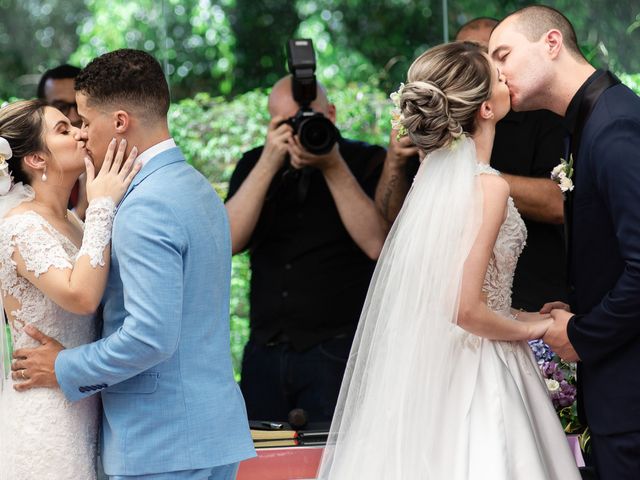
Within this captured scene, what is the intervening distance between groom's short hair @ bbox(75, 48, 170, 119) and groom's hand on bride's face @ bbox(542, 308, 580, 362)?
1257mm

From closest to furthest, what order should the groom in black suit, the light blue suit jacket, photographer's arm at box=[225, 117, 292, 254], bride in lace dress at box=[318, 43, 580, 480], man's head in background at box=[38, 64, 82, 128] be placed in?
1. the light blue suit jacket
2. the groom in black suit
3. bride in lace dress at box=[318, 43, 580, 480]
4. photographer's arm at box=[225, 117, 292, 254]
5. man's head in background at box=[38, 64, 82, 128]

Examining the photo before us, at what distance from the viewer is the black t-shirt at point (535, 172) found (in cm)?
396

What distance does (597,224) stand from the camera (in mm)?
2924

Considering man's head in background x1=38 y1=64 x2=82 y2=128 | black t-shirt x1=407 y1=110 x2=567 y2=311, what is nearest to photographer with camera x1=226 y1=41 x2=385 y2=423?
black t-shirt x1=407 y1=110 x2=567 y2=311

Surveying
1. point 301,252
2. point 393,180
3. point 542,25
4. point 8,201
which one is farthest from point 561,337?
point 8,201

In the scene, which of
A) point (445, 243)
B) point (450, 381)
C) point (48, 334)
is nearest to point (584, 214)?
point (445, 243)

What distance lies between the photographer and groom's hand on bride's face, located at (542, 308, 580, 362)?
298cm

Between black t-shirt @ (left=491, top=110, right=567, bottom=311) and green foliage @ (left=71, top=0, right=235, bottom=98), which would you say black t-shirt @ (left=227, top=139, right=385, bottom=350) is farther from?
green foliage @ (left=71, top=0, right=235, bottom=98)

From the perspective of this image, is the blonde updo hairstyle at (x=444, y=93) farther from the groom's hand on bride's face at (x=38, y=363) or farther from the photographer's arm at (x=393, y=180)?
the groom's hand on bride's face at (x=38, y=363)

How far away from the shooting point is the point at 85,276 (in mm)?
2773

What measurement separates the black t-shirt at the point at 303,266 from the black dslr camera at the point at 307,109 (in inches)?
8.7

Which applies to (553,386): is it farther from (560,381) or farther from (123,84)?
(123,84)

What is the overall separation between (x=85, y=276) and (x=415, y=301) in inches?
36.1

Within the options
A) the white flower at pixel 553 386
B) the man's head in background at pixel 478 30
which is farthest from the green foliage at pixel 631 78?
the white flower at pixel 553 386
